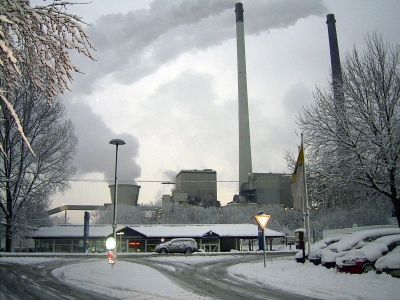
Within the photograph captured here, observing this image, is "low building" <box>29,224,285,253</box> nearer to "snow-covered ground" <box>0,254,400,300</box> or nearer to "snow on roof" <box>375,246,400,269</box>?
"snow-covered ground" <box>0,254,400,300</box>

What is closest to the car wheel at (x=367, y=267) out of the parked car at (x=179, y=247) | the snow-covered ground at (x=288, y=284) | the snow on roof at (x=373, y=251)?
the snow on roof at (x=373, y=251)

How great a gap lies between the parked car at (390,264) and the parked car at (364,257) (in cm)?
63

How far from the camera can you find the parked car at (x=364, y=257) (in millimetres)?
14570

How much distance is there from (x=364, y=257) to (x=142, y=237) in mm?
39031

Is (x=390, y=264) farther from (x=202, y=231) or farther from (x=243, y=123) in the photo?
(x=243, y=123)

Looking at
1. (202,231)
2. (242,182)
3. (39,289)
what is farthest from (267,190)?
(39,289)

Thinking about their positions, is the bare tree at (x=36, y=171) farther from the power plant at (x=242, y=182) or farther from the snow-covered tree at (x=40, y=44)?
the power plant at (x=242, y=182)

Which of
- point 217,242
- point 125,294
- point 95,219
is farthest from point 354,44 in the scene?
point 95,219

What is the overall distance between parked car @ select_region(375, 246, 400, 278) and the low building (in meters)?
35.3

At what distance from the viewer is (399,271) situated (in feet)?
42.4

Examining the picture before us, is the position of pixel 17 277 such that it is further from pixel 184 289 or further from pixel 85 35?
pixel 85 35

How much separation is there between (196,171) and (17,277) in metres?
102

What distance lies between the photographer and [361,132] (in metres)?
20.8

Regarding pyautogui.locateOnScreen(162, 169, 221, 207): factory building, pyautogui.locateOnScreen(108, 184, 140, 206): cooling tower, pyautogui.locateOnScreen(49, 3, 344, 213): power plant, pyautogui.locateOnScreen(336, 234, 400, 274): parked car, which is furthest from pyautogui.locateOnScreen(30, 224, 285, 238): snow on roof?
pyautogui.locateOnScreen(162, 169, 221, 207): factory building
